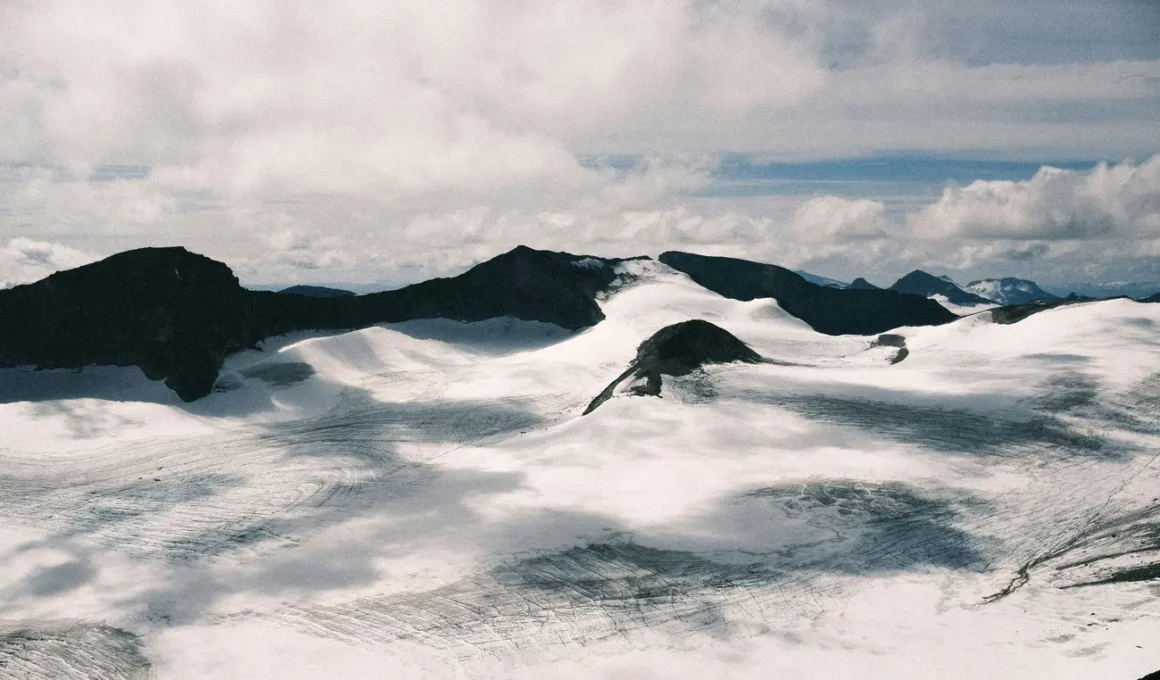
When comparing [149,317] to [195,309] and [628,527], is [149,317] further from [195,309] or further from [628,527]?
[628,527]

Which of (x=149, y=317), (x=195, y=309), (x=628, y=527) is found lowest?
(x=628, y=527)

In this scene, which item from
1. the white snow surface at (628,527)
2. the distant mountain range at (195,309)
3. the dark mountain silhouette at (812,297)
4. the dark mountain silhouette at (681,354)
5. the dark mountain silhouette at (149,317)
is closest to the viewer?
the white snow surface at (628,527)

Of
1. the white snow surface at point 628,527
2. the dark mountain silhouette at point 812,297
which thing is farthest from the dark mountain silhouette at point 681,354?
the dark mountain silhouette at point 812,297

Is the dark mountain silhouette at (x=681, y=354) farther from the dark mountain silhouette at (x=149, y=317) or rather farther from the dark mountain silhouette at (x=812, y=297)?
the dark mountain silhouette at (x=812, y=297)

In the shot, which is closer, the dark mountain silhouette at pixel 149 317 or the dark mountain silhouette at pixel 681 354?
the dark mountain silhouette at pixel 681 354

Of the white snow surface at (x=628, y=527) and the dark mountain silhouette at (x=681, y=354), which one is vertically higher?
the dark mountain silhouette at (x=681, y=354)

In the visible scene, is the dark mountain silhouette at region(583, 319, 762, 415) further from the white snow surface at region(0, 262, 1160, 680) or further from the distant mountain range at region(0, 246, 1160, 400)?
the distant mountain range at region(0, 246, 1160, 400)

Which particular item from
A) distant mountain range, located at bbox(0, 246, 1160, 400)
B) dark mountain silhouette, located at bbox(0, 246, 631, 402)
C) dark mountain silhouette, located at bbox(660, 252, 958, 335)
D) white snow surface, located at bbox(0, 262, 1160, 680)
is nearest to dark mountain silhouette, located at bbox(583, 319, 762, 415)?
white snow surface, located at bbox(0, 262, 1160, 680)

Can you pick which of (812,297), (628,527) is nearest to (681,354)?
(628,527)
